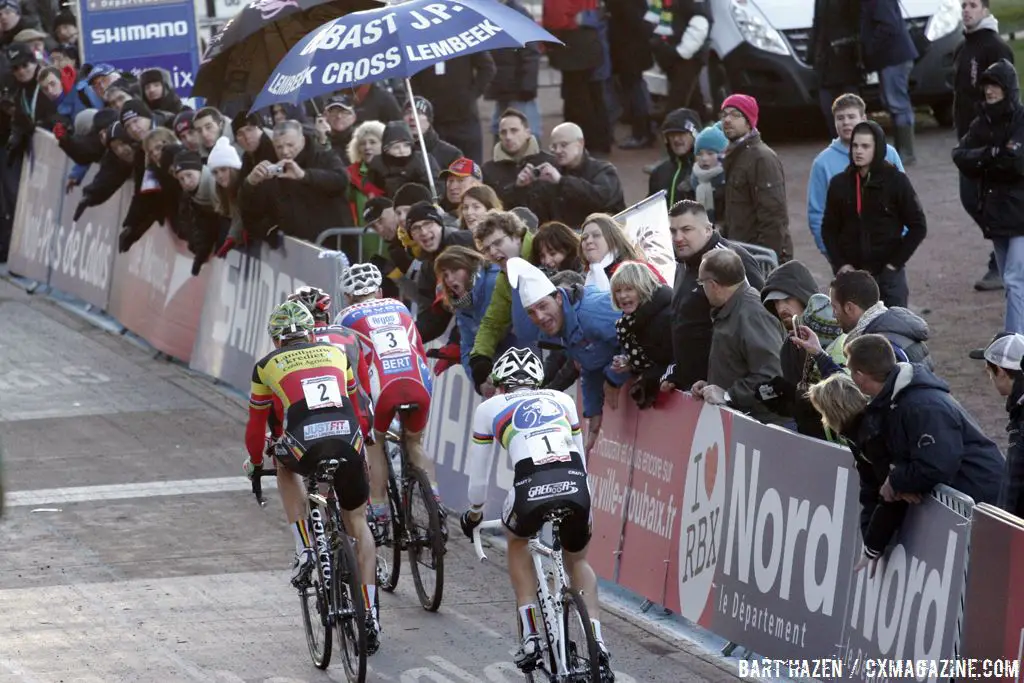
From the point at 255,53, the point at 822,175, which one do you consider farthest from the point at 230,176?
the point at 822,175

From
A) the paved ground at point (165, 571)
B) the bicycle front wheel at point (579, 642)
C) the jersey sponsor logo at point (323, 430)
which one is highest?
the jersey sponsor logo at point (323, 430)

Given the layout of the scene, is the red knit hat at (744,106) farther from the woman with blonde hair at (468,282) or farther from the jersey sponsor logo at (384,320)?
the jersey sponsor logo at (384,320)

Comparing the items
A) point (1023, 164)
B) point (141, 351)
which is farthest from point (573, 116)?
point (1023, 164)

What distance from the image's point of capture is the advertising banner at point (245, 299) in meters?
15.5

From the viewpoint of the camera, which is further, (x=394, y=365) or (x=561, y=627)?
(x=394, y=365)

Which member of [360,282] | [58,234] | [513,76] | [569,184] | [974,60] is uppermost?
[974,60]

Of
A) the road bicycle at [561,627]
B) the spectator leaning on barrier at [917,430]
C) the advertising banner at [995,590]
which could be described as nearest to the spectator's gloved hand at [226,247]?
the road bicycle at [561,627]

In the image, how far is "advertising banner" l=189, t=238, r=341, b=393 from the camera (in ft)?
50.8

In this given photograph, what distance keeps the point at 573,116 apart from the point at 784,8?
273 cm

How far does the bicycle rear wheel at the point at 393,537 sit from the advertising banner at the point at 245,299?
3.63 metres

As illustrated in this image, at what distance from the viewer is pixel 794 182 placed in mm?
20688

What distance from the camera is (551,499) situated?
29.5 feet

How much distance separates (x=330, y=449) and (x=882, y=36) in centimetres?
1110

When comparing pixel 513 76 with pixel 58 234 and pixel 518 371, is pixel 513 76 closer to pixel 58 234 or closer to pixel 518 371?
pixel 58 234
